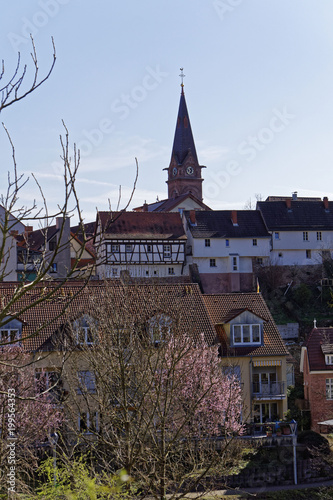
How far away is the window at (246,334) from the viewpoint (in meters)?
32.1

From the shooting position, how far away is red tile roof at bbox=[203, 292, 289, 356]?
31859 mm

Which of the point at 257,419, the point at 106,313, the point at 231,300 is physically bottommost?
the point at 257,419

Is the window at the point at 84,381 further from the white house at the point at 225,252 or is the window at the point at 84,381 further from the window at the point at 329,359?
the white house at the point at 225,252

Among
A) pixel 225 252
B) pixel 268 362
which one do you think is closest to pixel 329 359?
pixel 268 362

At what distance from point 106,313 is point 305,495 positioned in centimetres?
1136

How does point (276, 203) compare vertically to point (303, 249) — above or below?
above

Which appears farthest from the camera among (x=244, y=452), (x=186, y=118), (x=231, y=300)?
(x=186, y=118)

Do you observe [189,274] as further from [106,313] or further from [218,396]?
[106,313]

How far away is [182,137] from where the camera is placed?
86.7 m

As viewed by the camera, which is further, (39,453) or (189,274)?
(189,274)

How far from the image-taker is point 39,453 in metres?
25.0

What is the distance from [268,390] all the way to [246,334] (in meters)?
2.54

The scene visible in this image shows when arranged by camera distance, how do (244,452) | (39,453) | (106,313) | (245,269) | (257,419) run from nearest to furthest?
1. (106,313)
2. (39,453)
3. (244,452)
4. (257,419)
5. (245,269)

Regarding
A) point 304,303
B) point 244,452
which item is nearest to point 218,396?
point 244,452
